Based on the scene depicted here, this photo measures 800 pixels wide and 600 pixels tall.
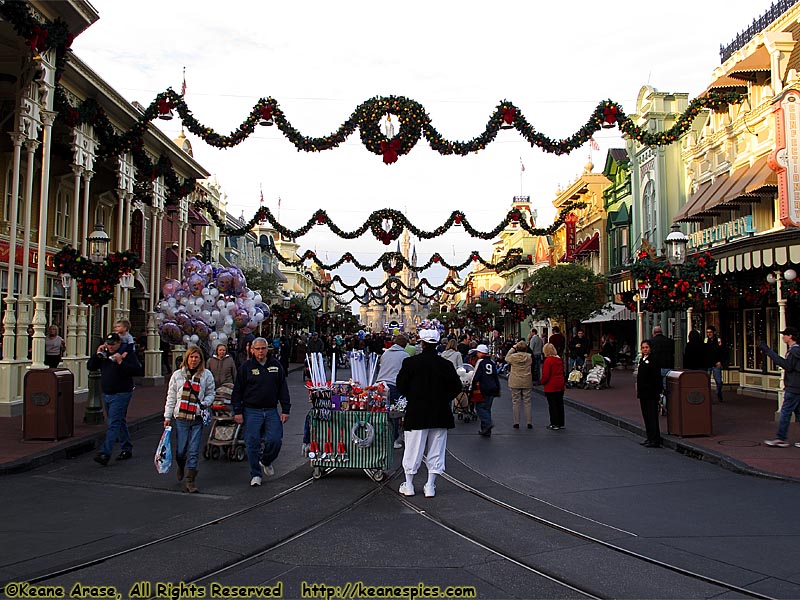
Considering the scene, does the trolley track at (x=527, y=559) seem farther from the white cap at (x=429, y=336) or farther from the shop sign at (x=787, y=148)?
the shop sign at (x=787, y=148)

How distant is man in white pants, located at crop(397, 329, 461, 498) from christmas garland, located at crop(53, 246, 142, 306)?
26.9 feet

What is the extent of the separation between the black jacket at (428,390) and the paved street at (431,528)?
34.5 inches

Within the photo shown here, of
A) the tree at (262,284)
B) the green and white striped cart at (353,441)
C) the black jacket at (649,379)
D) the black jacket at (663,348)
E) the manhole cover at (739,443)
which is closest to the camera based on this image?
the green and white striped cart at (353,441)

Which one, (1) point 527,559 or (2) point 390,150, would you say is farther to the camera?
(2) point 390,150

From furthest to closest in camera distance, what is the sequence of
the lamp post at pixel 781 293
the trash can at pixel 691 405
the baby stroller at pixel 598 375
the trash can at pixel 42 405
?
the baby stroller at pixel 598 375
the lamp post at pixel 781 293
the trash can at pixel 691 405
the trash can at pixel 42 405

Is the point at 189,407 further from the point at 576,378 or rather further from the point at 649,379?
the point at 576,378

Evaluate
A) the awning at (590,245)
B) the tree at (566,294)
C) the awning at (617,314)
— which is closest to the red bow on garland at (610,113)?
the tree at (566,294)

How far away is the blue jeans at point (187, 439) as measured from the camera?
8.76 m

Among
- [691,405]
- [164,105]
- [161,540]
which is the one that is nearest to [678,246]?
[691,405]

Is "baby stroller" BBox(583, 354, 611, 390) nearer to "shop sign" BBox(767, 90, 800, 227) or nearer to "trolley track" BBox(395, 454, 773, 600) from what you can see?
"shop sign" BBox(767, 90, 800, 227)

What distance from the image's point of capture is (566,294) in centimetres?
3050

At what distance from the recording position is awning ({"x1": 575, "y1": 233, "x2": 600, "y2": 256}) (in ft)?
135

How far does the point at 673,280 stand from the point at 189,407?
11008 millimetres

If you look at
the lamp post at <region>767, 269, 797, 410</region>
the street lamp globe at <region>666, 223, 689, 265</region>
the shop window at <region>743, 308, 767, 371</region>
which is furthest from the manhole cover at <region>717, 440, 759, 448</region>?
the shop window at <region>743, 308, 767, 371</region>
